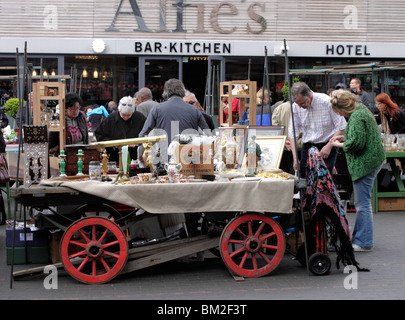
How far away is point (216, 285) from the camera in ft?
20.1

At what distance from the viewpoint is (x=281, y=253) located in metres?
6.32

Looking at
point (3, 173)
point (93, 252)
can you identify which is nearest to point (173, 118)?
point (93, 252)

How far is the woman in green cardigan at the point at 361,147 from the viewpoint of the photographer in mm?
7066

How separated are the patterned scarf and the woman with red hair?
14.7 feet

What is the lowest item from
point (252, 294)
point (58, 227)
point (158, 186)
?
point (252, 294)

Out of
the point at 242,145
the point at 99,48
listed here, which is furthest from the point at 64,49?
the point at 242,145

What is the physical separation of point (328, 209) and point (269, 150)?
1.00m

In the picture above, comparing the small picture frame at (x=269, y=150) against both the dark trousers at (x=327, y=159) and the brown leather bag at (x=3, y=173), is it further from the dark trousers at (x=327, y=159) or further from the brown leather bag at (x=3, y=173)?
the brown leather bag at (x=3, y=173)

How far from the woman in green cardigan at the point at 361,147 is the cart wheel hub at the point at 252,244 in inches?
62.9

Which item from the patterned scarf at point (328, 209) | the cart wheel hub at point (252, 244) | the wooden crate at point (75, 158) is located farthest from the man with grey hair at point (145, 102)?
the cart wheel hub at point (252, 244)

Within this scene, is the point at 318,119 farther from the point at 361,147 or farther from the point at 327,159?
the point at 361,147

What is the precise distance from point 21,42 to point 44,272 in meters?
13.1

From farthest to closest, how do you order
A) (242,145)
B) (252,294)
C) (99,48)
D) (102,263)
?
(99,48) → (242,145) → (102,263) → (252,294)

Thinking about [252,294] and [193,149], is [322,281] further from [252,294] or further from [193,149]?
[193,149]
